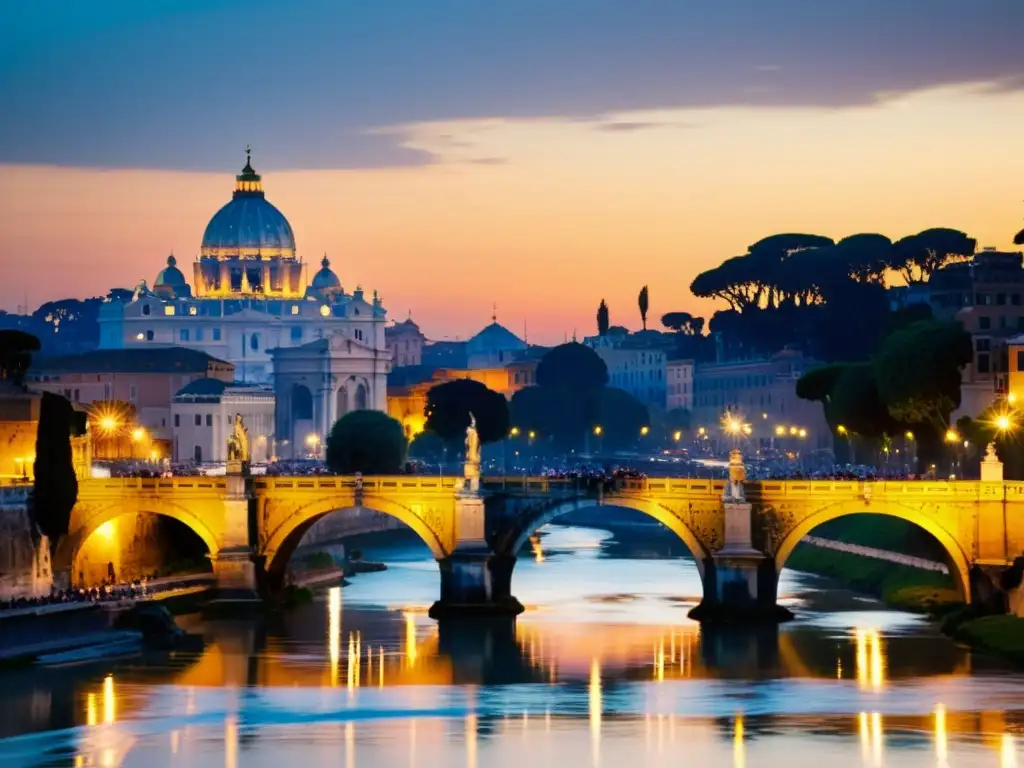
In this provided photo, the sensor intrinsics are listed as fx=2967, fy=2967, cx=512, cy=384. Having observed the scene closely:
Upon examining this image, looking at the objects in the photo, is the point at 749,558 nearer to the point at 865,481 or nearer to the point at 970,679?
the point at 865,481

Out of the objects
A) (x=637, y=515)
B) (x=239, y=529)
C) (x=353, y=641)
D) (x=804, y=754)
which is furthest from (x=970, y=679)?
(x=637, y=515)

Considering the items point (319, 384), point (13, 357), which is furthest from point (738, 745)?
point (319, 384)

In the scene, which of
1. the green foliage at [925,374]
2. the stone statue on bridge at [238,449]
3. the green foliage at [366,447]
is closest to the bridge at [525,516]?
the stone statue on bridge at [238,449]

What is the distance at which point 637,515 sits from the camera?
438ft

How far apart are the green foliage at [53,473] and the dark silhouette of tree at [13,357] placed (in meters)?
1.48

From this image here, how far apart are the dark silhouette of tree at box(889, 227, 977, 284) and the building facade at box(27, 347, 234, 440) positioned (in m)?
36.3

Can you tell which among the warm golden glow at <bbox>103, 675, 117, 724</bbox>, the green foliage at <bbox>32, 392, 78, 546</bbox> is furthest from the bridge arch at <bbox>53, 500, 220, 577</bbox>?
the warm golden glow at <bbox>103, 675, 117, 724</bbox>

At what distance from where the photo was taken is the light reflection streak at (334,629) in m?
71.0

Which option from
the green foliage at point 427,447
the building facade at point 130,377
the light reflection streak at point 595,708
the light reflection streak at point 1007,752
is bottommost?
the light reflection streak at point 1007,752

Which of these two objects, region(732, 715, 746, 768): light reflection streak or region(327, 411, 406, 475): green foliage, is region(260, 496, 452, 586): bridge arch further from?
region(327, 411, 406, 475): green foliage

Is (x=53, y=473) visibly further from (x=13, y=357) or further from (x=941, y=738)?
(x=941, y=738)

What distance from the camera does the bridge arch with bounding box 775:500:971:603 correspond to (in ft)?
252

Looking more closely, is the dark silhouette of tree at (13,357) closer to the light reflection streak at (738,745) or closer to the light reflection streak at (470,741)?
the light reflection streak at (470,741)

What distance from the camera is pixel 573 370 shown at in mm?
192625
